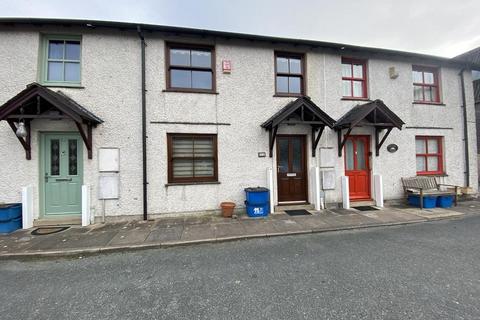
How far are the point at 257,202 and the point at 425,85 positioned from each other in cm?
876

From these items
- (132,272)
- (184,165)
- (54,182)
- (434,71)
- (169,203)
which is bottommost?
(132,272)

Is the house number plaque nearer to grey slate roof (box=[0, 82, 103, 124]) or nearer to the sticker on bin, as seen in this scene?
the sticker on bin

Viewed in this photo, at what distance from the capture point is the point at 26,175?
576cm

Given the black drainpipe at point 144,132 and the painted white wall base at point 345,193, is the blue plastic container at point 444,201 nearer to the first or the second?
the painted white wall base at point 345,193

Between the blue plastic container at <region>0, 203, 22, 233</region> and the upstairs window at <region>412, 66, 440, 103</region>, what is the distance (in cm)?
1396

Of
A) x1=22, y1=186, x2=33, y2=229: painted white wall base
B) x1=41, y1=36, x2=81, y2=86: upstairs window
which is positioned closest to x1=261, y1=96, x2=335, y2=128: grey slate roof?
x1=41, y1=36, x2=81, y2=86: upstairs window

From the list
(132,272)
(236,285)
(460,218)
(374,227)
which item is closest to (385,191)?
(460,218)

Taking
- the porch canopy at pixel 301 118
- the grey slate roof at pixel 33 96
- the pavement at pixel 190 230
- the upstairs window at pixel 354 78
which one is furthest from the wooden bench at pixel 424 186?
the grey slate roof at pixel 33 96

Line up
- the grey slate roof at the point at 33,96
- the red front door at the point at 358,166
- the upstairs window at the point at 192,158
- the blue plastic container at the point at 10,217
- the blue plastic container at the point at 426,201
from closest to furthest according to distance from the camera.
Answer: the grey slate roof at the point at 33,96 < the blue plastic container at the point at 10,217 < the upstairs window at the point at 192,158 < the blue plastic container at the point at 426,201 < the red front door at the point at 358,166

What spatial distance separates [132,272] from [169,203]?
296 centimetres

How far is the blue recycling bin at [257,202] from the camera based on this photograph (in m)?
6.31

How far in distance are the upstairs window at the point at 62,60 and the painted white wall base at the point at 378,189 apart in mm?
10428

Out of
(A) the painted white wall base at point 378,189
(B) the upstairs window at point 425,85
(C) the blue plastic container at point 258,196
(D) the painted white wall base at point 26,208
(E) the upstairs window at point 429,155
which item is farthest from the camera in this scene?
(B) the upstairs window at point 425,85

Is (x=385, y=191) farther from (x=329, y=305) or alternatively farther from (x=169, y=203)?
(x=169, y=203)
